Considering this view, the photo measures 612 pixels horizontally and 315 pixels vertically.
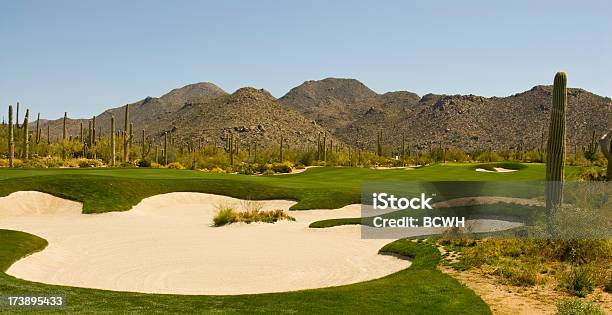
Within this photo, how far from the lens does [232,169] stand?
206 ft

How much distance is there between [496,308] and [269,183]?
2558 cm

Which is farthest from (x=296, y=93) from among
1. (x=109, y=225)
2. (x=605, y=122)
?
(x=109, y=225)

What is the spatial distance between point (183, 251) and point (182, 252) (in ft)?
0.62

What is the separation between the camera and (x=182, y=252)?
19219 mm

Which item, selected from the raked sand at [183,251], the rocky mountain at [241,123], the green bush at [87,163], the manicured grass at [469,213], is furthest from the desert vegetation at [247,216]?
the rocky mountain at [241,123]

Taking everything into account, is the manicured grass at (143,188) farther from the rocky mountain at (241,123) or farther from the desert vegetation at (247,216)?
the rocky mountain at (241,123)

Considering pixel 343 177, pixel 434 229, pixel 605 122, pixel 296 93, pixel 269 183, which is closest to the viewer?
pixel 434 229

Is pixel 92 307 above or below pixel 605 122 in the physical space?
below

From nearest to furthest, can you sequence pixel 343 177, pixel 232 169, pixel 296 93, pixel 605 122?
pixel 343 177
pixel 232 169
pixel 605 122
pixel 296 93

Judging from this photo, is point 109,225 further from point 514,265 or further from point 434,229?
point 514,265

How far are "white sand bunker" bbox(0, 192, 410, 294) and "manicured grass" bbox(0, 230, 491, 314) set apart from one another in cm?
173

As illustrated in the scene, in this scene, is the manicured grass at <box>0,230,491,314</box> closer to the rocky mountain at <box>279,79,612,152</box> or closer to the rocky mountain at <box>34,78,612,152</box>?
the rocky mountain at <box>279,79,612,152</box>

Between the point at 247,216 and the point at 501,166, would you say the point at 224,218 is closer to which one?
the point at 247,216

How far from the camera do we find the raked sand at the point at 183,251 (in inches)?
598
